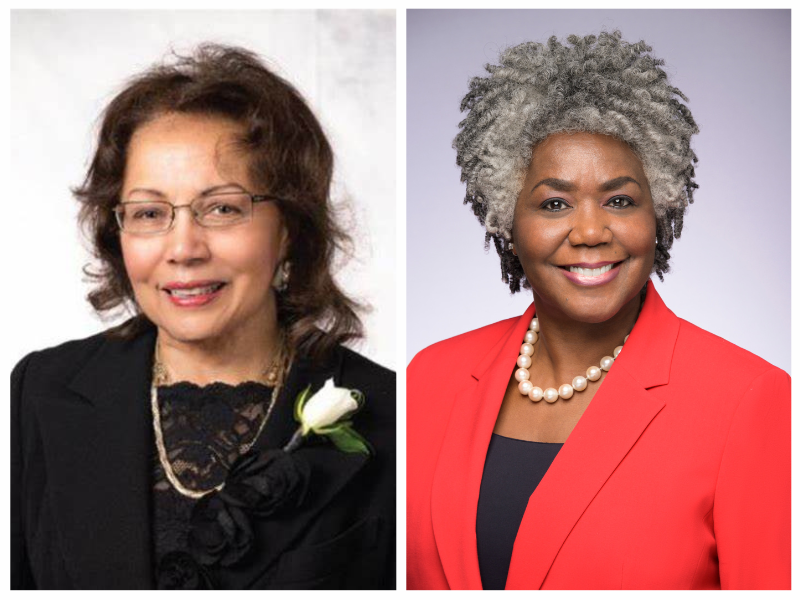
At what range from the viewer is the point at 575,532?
2.64 m

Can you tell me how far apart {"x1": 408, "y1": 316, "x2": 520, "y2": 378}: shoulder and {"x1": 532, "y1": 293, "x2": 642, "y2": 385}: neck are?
0.30m

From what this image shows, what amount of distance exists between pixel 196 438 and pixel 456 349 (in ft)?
2.88

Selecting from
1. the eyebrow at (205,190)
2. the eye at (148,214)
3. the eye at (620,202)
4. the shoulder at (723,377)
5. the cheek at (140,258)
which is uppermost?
the eyebrow at (205,190)

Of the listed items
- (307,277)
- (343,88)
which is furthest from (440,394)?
(343,88)

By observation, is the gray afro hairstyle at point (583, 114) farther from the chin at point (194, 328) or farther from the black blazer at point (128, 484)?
the chin at point (194, 328)

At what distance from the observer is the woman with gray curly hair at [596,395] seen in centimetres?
260

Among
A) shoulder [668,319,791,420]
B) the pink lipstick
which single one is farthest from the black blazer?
shoulder [668,319,791,420]

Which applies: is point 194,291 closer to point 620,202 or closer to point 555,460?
point 555,460

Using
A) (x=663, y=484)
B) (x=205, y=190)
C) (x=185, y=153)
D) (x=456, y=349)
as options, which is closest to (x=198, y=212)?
(x=205, y=190)

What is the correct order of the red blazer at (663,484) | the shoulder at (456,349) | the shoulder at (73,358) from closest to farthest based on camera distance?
the red blazer at (663,484) → the shoulder at (73,358) → the shoulder at (456,349)


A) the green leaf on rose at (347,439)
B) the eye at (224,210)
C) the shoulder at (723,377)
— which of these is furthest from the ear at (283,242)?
the shoulder at (723,377)

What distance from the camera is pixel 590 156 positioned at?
2711mm

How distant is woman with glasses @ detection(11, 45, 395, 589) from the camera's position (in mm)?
2781

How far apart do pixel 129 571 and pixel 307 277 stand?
3.13 feet
